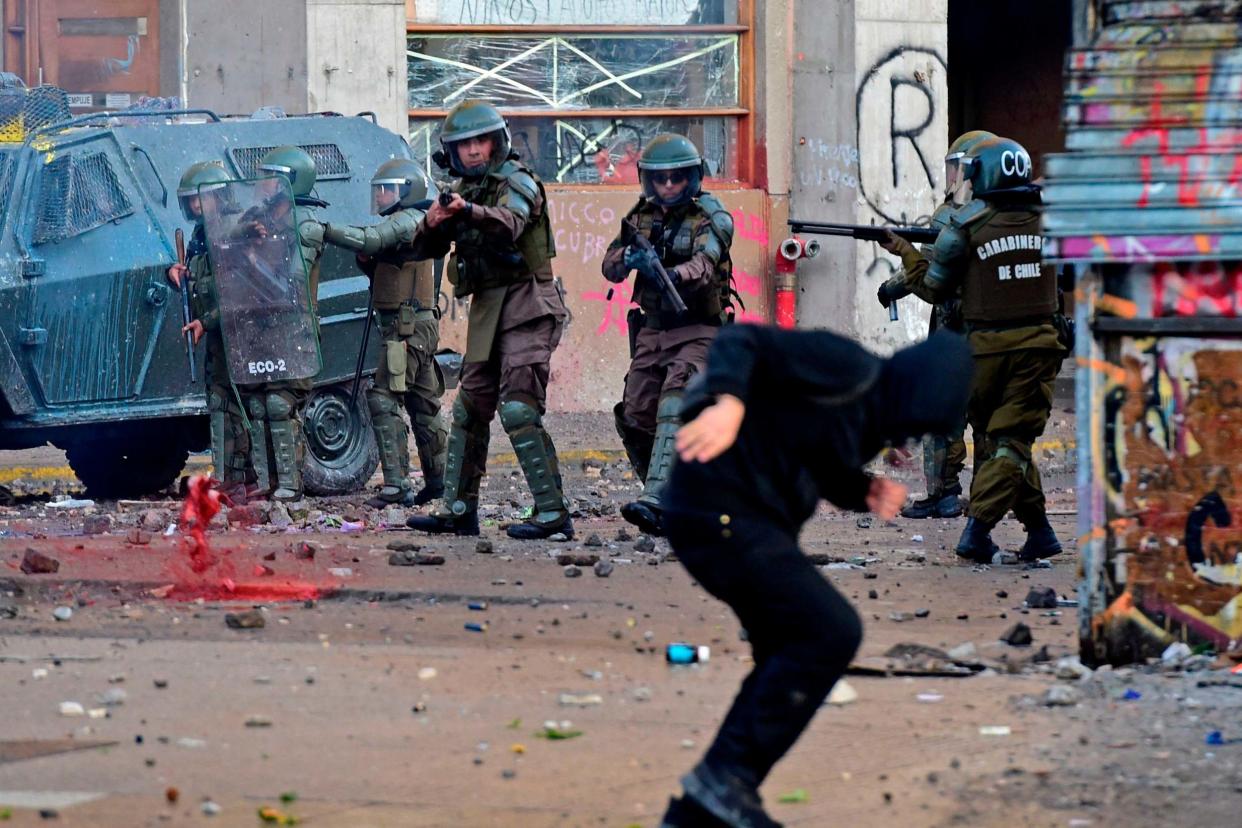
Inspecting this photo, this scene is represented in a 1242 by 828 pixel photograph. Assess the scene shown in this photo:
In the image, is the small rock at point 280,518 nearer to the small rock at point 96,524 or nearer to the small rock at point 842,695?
the small rock at point 96,524

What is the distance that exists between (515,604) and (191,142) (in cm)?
563

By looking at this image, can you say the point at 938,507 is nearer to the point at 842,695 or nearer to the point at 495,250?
the point at 495,250

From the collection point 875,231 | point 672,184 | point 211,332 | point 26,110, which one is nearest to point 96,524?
point 211,332

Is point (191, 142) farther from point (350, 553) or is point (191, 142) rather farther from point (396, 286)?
point (350, 553)

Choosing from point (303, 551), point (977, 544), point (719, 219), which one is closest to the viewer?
point (303, 551)

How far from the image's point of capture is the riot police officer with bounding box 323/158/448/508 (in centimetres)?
1141

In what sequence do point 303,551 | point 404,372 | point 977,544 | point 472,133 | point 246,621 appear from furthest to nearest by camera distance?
point 404,372, point 472,133, point 977,544, point 303,551, point 246,621

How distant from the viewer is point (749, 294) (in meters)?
16.3

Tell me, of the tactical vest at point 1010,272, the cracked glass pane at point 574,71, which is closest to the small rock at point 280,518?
the tactical vest at point 1010,272

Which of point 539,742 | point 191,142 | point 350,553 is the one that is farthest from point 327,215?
point 539,742

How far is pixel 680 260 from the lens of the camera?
9.48 m

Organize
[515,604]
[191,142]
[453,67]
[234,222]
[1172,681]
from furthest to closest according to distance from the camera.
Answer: [453,67], [191,142], [234,222], [515,604], [1172,681]

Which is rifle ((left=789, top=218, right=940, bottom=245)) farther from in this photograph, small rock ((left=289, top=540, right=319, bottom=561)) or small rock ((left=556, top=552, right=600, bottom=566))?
small rock ((left=289, top=540, right=319, bottom=561))

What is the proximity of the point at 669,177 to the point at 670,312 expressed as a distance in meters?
0.61
